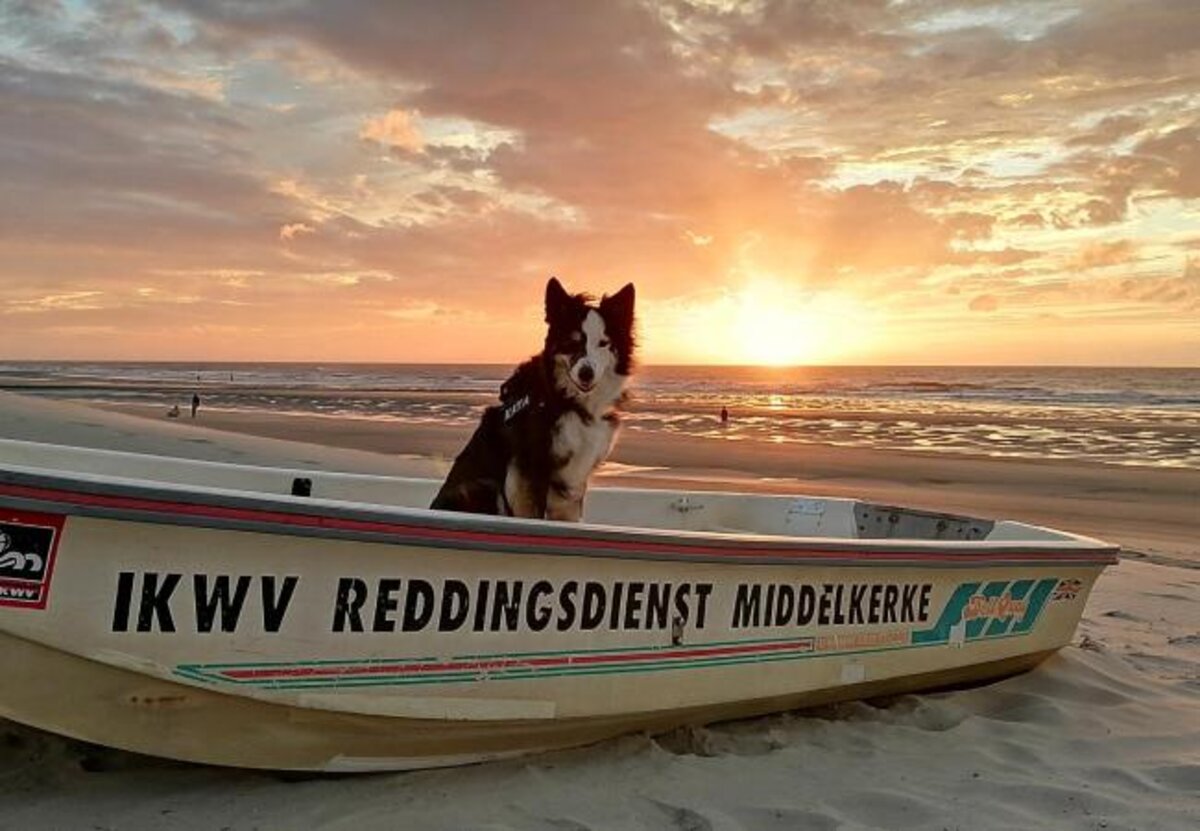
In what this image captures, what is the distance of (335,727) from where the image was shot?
335 centimetres

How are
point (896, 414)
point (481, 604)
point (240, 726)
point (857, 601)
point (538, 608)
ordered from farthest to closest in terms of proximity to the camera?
point (896, 414) → point (857, 601) → point (538, 608) → point (481, 604) → point (240, 726)

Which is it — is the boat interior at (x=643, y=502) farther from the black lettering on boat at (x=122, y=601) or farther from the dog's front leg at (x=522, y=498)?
the black lettering on boat at (x=122, y=601)

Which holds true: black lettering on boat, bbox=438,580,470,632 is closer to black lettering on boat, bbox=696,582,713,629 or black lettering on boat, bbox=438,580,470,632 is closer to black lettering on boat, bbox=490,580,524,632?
black lettering on boat, bbox=490,580,524,632

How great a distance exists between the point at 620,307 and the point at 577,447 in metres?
0.67

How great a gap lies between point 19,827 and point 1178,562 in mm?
8880

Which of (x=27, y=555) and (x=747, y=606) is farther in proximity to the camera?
(x=747, y=606)

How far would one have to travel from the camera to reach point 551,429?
4.26m

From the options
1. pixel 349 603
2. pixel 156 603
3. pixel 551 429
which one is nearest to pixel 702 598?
pixel 551 429

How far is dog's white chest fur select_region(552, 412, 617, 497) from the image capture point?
14.0 ft

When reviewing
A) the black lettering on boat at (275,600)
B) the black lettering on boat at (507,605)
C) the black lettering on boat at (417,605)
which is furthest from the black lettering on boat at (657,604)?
the black lettering on boat at (275,600)

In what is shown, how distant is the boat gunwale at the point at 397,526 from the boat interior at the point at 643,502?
1.39 m

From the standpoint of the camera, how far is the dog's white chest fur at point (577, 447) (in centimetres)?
427

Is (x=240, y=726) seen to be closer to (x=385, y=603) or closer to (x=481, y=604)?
(x=385, y=603)

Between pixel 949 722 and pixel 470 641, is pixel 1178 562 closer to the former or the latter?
pixel 949 722
